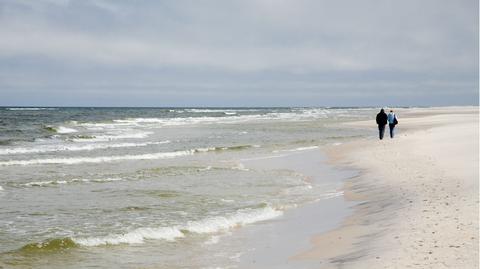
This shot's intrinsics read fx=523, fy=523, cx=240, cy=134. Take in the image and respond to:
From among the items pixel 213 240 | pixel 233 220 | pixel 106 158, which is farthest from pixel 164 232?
pixel 106 158

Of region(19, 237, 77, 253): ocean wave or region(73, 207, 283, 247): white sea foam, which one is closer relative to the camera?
region(19, 237, 77, 253): ocean wave

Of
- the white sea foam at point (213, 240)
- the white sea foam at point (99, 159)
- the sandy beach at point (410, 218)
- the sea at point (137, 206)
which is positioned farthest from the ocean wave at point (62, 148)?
the white sea foam at point (213, 240)

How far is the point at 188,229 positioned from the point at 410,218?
4.19 m

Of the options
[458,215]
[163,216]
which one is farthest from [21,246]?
[458,215]

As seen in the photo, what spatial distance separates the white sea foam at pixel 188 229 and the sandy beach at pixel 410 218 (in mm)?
1956

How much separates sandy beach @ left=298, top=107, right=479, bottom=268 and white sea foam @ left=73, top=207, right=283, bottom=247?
1.96 meters

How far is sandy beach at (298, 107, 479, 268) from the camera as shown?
23.5ft

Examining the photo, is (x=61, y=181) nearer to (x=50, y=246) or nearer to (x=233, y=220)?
(x=50, y=246)

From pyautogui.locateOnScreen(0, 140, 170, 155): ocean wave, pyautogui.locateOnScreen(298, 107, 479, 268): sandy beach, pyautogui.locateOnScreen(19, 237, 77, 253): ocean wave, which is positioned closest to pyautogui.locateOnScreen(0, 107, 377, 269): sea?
pyautogui.locateOnScreen(19, 237, 77, 253): ocean wave

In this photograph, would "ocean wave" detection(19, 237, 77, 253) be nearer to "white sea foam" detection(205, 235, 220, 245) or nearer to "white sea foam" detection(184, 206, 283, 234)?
"white sea foam" detection(184, 206, 283, 234)

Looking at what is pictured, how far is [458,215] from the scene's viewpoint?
29.5ft

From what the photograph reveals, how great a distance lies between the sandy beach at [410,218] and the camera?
716 cm

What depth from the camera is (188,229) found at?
33.8 feet

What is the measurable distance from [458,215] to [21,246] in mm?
7614
